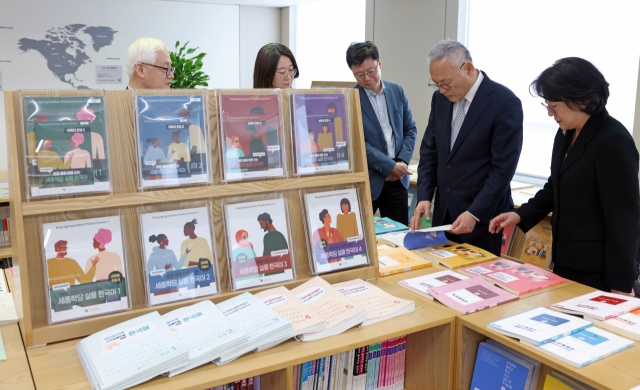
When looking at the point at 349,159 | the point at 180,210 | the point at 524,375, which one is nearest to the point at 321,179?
the point at 349,159

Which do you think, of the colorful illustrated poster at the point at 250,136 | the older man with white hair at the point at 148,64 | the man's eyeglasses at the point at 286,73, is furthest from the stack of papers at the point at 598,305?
the older man with white hair at the point at 148,64

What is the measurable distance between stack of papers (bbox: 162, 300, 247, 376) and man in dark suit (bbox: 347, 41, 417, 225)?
205cm

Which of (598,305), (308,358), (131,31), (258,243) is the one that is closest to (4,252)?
(258,243)

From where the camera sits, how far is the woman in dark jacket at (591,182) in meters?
2.04

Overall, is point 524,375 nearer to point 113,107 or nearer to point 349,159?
point 349,159

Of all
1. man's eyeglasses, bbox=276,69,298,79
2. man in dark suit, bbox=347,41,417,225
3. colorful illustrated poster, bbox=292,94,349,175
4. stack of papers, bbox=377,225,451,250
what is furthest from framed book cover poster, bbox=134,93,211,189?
man in dark suit, bbox=347,41,417,225

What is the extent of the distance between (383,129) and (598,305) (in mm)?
2084

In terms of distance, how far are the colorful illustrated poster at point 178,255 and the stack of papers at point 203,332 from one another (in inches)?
→ 3.4

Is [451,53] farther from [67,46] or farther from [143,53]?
[67,46]

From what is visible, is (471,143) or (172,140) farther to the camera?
(471,143)

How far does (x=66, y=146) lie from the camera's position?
1549 mm

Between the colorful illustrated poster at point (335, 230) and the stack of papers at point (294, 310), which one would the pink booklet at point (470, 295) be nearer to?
the colorful illustrated poster at point (335, 230)

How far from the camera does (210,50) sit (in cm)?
753

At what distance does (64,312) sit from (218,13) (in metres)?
6.63
